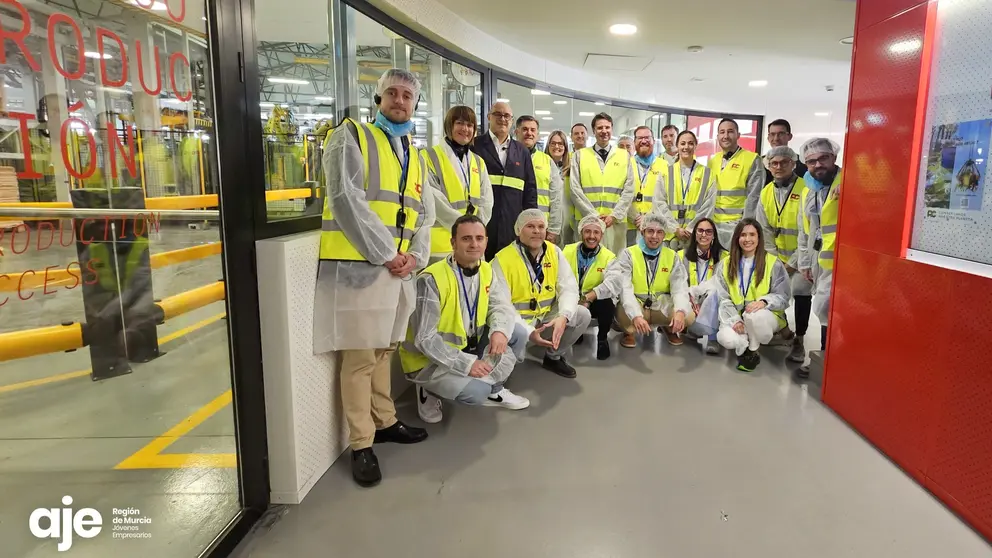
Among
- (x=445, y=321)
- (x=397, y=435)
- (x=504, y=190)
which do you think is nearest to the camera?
(x=397, y=435)

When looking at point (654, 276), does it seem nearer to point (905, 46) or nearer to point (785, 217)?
point (785, 217)

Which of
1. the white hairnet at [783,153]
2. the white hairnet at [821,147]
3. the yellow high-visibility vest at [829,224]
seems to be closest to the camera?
the yellow high-visibility vest at [829,224]

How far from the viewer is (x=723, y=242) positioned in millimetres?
5055

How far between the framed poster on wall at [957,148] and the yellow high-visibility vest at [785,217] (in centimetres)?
177

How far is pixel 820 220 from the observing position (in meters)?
3.83

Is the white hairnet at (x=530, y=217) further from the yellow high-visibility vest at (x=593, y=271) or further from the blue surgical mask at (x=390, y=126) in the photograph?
the blue surgical mask at (x=390, y=126)

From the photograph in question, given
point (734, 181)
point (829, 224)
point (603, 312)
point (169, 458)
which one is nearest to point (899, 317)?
point (829, 224)

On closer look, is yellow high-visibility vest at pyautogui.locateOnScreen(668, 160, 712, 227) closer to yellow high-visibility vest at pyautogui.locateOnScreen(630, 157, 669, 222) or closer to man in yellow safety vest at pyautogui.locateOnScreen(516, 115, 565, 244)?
yellow high-visibility vest at pyautogui.locateOnScreen(630, 157, 669, 222)

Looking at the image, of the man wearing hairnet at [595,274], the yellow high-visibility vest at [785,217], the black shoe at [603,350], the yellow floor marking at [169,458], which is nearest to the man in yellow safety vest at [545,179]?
the man wearing hairnet at [595,274]

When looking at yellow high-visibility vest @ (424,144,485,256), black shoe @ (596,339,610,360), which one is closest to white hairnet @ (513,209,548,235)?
yellow high-visibility vest @ (424,144,485,256)

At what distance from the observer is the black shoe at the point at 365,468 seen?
95.7 inches

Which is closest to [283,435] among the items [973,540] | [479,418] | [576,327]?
[479,418]

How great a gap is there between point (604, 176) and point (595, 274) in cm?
123

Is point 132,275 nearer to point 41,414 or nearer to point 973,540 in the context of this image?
point 41,414
